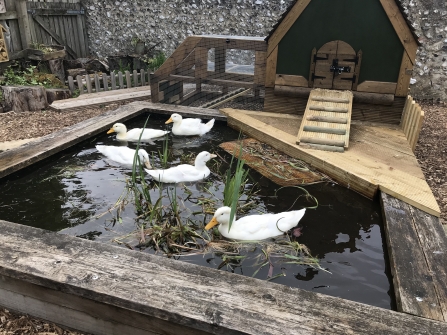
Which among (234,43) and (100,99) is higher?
(234,43)

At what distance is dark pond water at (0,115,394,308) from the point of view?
2.35m

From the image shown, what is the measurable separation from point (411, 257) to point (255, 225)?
1028 mm

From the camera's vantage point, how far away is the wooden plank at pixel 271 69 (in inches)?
210

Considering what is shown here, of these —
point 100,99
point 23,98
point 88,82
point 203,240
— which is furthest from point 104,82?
point 203,240

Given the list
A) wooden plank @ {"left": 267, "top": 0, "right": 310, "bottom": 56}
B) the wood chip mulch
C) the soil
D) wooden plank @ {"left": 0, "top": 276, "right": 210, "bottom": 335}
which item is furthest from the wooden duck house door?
the wood chip mulch

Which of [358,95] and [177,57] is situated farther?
[177,57]

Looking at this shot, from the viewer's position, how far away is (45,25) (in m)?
9.27

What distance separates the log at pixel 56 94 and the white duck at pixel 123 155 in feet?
12.0

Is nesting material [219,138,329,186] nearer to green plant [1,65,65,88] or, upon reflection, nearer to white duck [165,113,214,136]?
white duck [165,113,214,136]

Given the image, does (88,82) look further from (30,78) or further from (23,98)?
(23,98)

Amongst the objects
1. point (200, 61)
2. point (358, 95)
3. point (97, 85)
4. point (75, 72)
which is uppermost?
point (200, 61)

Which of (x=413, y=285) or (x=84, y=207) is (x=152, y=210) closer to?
(x=84, y=207)

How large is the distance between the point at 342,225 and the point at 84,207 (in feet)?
7.11

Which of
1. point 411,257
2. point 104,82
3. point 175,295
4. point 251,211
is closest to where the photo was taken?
point 175,295
